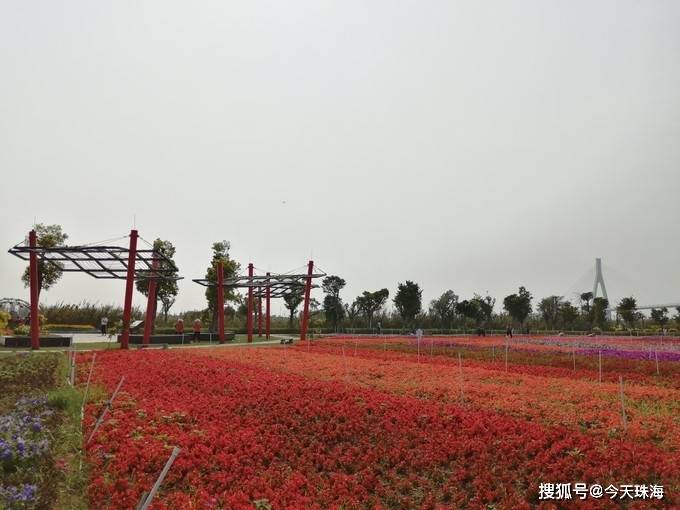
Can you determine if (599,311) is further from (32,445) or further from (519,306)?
→ (32,445)

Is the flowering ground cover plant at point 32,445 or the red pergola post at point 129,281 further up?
the red pergola post at point 129,281

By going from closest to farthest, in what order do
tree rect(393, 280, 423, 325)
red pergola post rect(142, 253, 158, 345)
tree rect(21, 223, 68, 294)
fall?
red pergola post rect(142, 253, 158, 345), tree rect(21, 223, 68, 294), tree rect(393, 280, 423, 325)

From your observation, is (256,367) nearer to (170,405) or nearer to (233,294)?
(170,405)

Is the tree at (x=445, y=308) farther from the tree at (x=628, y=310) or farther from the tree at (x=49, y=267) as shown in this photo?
the tree at (x=49, y=267)

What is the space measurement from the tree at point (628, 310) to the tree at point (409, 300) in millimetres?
30427

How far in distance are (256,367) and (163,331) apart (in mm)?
32988

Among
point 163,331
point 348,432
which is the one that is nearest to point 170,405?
point 348,432

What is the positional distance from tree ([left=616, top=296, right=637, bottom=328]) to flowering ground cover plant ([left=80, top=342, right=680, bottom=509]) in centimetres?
6630

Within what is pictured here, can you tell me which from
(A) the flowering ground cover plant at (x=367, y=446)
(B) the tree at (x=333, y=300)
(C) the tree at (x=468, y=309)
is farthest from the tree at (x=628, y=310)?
(A) the flowering ground cover plant at (x=367, y=446)

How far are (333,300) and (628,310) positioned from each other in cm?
4431

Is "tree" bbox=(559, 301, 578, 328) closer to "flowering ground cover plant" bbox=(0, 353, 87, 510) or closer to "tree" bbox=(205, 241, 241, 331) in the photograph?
"tree" bbox=(205, 241, 241, 331)

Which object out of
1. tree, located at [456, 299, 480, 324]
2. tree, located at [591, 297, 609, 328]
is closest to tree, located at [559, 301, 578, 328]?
tree, located at [591, 297, 609, 328]

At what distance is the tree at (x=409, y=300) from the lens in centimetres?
7012

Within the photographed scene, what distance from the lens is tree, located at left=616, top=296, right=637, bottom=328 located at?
2776 inches
